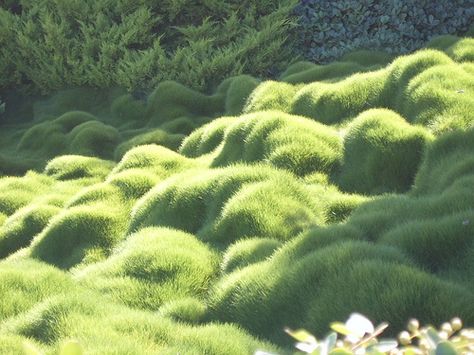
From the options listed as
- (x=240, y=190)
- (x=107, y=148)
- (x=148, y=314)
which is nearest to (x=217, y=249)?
(x=240, y=190)

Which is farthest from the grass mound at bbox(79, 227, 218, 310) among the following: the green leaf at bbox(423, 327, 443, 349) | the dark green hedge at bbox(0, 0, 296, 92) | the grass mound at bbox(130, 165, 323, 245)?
the dark green hedge at bbox(0, 0, 296, 92)

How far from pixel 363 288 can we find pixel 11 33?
15.4m

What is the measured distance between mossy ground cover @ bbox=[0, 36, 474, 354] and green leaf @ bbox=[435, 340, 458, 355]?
276 cm

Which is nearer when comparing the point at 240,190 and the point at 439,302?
the point at 439,302

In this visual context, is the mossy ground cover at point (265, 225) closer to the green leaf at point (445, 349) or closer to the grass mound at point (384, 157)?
the grass mound at point (384, 157)

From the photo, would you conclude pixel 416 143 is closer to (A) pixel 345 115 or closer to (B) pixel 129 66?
(A) pixel 345 115

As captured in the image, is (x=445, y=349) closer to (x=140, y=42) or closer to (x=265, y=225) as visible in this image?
(x=265, y=225)

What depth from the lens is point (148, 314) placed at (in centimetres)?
507

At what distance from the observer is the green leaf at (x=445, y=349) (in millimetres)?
1610

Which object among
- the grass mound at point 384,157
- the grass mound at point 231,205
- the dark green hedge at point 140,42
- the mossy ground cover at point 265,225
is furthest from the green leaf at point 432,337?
the dark green hedge at point 140,42

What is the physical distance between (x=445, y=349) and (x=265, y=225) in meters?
4.84

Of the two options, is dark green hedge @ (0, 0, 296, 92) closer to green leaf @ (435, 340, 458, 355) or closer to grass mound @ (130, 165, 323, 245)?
grass mound @ (130, 165, 323, 245)

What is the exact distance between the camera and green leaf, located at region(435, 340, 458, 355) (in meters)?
1.61

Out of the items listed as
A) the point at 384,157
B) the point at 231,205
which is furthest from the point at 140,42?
the point at 231,205
